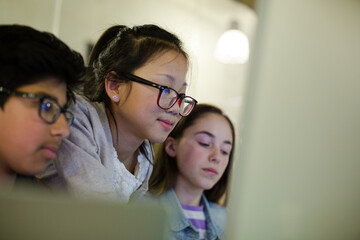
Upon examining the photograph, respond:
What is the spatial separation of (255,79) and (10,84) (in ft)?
0.84

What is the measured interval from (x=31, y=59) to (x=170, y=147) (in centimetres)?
33

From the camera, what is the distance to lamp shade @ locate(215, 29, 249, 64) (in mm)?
719

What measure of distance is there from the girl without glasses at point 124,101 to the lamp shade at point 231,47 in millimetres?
159

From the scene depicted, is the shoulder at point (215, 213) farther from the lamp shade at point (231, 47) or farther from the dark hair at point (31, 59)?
the dark hair at point (31, 59)

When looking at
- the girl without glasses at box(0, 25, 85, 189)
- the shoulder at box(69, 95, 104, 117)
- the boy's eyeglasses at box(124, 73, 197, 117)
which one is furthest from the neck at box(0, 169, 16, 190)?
the boy's eyeglasses at box(124, 73, 197, 117)

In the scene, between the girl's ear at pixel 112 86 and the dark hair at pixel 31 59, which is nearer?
the dark hair at pixel 31 59

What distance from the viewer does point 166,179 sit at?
0.68 metres

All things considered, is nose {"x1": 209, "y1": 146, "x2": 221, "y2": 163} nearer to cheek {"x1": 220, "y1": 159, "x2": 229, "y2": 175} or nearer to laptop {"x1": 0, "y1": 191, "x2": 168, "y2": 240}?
cheek {"x1": 220, "y1": 159, "x2": 229, "y2": 175}

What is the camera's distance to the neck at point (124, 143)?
558 mm

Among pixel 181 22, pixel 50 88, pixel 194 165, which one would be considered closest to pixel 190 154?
pixel 194 165

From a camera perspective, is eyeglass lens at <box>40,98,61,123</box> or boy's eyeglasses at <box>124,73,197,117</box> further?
boy's eyeglasses at <box>124,73,197,117</box>

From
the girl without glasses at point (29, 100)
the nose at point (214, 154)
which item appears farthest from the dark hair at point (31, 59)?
the nose at point (214, 154)

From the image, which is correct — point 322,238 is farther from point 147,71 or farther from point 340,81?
point 147,71

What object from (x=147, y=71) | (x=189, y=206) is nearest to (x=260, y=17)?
(x=147, y=71)
